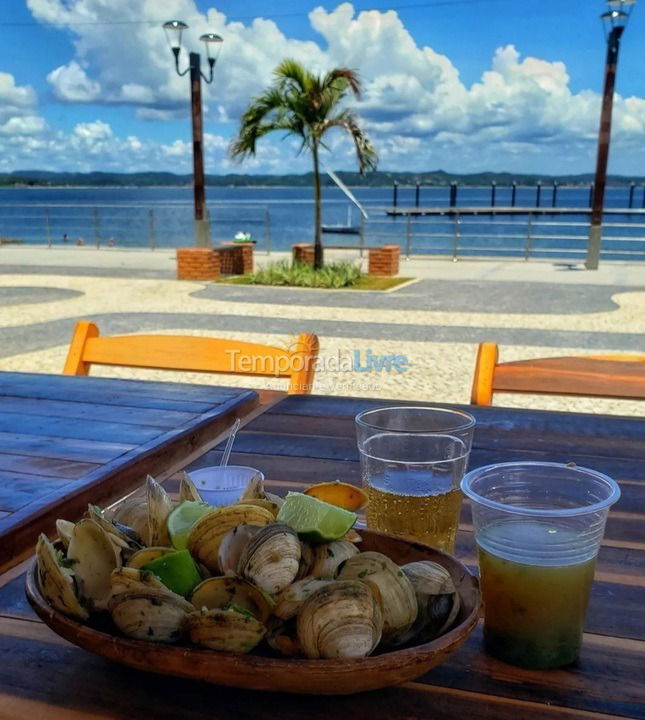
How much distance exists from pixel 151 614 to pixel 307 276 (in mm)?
10145

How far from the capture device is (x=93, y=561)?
70cm

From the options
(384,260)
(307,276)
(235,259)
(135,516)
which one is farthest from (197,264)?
(135,516)

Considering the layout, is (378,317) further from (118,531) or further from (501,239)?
(501,239)

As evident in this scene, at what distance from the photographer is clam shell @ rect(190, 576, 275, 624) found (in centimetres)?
65

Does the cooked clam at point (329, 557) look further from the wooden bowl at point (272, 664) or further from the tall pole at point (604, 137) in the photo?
the tall pole at point (604, 137)

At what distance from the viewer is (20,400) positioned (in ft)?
6.09

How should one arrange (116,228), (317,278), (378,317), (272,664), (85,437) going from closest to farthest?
(272,664), (85,437), (378,317), (317,278), (116,228)

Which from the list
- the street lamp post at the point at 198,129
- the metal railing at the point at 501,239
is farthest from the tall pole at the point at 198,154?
the metal railing at the point at 501,239

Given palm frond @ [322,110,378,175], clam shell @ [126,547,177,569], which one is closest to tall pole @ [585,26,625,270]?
palm frond @ [322,110,378,175]

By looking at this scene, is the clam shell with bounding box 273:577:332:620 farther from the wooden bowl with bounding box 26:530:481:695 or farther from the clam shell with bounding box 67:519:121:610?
the clam shell with bounding box 67:519:121:610

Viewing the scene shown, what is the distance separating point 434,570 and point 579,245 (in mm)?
44301

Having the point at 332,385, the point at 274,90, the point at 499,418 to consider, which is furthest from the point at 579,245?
the point at 499,418

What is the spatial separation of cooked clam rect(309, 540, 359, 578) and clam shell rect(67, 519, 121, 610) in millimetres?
187

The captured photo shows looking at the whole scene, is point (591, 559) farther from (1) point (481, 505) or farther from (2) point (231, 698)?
(2) point (231, 698)
